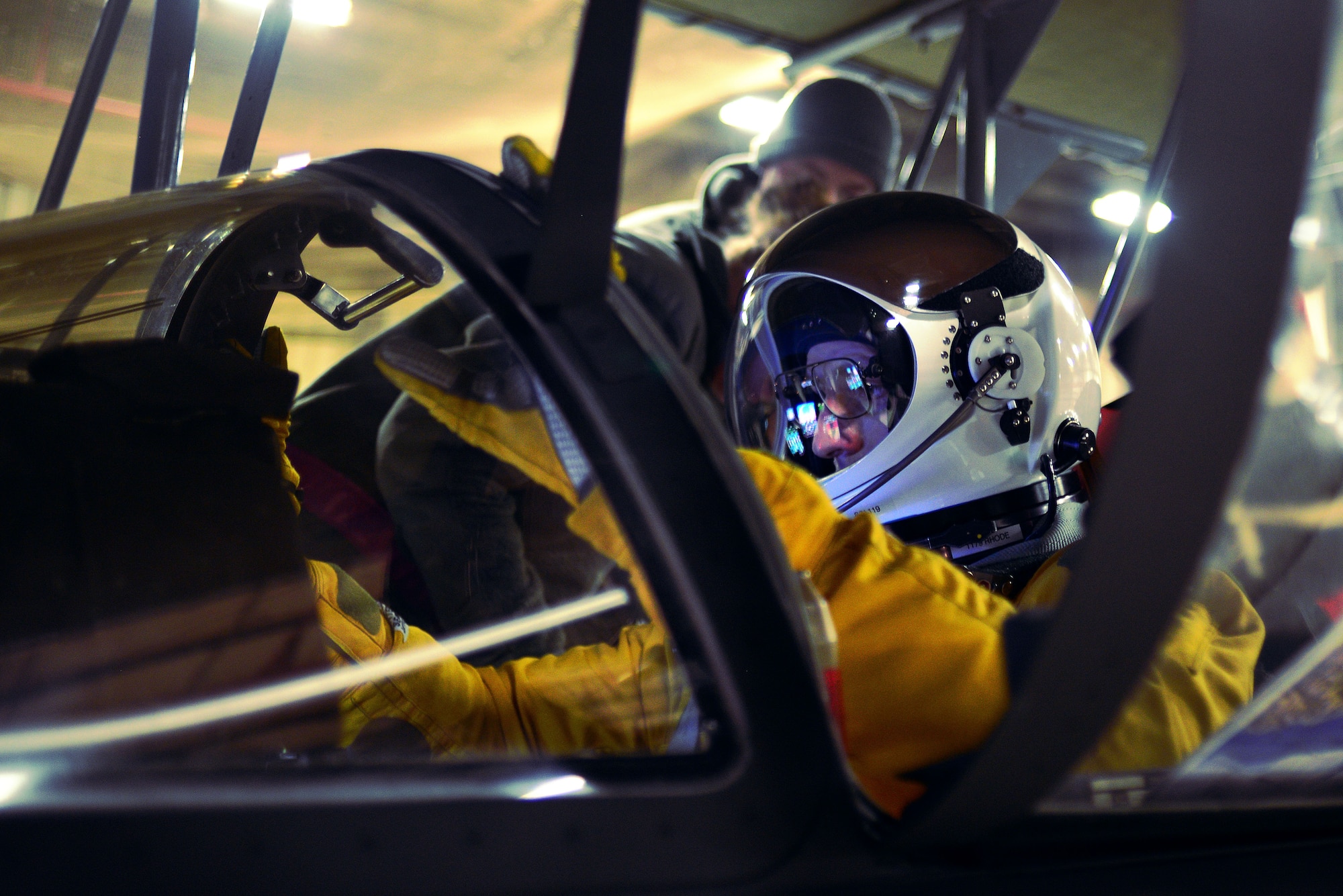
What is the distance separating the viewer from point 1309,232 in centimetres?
52

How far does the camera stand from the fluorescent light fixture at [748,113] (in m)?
3.25

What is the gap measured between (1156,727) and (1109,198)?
4.37 meters

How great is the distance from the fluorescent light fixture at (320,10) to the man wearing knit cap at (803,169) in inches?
29.6

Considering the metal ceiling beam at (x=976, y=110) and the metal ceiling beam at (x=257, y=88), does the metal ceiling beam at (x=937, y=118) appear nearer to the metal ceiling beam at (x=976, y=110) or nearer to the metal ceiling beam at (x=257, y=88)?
the metal ceiling beam at (x=976, y=110)

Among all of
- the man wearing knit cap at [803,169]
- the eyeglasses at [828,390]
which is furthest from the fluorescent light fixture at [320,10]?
the eyeglasses at [828,390]

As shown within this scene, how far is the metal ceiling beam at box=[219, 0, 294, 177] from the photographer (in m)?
1.55

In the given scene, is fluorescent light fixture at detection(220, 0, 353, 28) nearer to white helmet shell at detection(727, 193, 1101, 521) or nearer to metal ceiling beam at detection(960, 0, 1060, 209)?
white helmet shell at detection(727, 193, 1101, 521)

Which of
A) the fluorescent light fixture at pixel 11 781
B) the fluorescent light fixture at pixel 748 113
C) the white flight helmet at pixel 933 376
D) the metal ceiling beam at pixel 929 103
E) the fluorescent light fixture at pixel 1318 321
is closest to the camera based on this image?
the fluorescent light fixture at pixel 11 781

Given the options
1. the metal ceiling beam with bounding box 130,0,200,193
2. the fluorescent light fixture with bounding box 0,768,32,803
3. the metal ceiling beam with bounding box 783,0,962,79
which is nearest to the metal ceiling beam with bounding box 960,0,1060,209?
the metal ceiling beam with bounding box 783,0,962,79

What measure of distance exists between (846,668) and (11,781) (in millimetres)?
482

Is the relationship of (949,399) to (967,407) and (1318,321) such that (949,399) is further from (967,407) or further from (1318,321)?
(1318,321)

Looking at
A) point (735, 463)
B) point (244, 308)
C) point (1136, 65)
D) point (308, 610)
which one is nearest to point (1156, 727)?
point (735, 463)

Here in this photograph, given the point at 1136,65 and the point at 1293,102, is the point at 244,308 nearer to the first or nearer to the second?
the point at 1293,102

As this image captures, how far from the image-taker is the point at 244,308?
2.99ft
